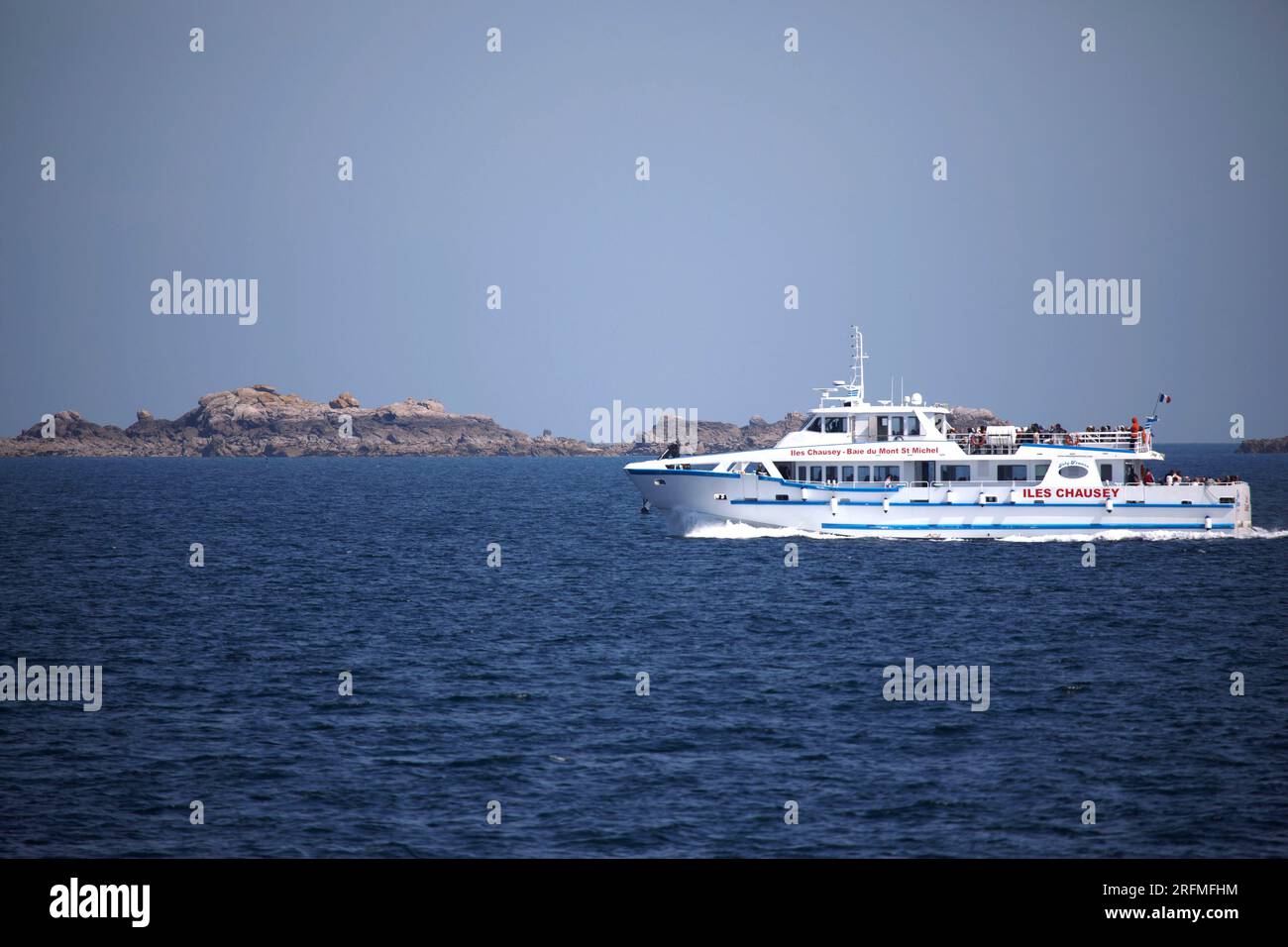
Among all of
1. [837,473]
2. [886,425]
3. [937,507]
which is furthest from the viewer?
[886,425]

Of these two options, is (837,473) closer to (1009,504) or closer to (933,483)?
(933,483)

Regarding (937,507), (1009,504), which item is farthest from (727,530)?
(1009,504)

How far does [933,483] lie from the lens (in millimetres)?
61719

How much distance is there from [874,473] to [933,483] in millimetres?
3040

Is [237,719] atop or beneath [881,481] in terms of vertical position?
beneath

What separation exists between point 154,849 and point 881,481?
45.8 meters

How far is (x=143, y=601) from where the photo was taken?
160ft

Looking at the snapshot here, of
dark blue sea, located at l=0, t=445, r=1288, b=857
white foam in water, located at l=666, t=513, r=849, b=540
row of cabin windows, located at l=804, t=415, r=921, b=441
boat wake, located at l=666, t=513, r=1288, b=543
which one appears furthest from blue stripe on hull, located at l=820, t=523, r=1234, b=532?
row of cabin windows, located at l=804, t=415, r=921, b=441

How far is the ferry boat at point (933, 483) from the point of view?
6100 cm

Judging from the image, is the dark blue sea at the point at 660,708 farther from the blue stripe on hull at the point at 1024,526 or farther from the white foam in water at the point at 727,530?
the white foam in water at the point at 727,530

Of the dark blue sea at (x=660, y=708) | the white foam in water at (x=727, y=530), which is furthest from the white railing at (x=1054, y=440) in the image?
the white foam in water at (x=727, y=530)
